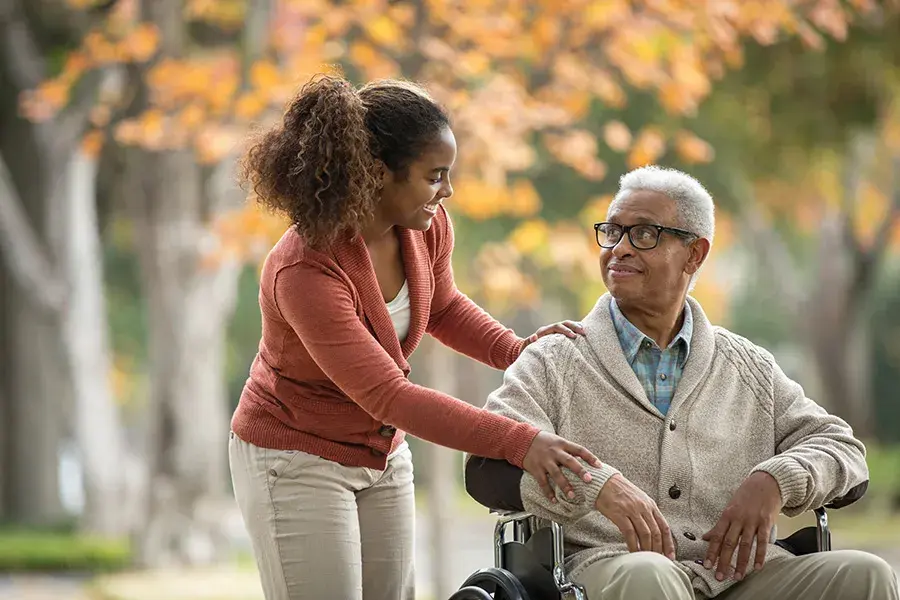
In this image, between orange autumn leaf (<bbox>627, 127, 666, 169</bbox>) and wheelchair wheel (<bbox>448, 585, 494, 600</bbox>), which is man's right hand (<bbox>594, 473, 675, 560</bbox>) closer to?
wheelchair wheel (<bbox>448, 585, 494, 600</bbox>)

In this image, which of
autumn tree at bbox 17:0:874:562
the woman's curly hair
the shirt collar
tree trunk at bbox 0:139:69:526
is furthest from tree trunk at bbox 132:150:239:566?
the woman's curly hair

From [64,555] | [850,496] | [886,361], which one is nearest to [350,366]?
[850,496]

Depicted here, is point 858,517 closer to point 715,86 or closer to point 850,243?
point 850,243

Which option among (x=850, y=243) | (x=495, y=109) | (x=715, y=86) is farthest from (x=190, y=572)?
(x=850, y=243)

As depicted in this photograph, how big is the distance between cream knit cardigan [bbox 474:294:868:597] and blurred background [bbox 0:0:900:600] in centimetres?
79

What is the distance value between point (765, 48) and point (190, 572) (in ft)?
14.0

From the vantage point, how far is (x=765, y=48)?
7637 mm

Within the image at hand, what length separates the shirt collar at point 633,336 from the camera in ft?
9.31

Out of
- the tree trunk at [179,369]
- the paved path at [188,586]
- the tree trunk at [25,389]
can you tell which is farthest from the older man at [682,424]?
the tree trunk at [25,389]

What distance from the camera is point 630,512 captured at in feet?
7.90

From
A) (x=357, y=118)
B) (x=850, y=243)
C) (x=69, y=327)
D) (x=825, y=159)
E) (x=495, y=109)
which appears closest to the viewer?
(x=357, y=118)

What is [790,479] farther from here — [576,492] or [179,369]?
[179,369]

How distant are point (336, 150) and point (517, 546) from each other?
2.77 feet

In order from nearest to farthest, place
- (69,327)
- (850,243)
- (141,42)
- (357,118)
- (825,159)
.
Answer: (357,118), (141,42), (69,327), (825,159), (850,243)
